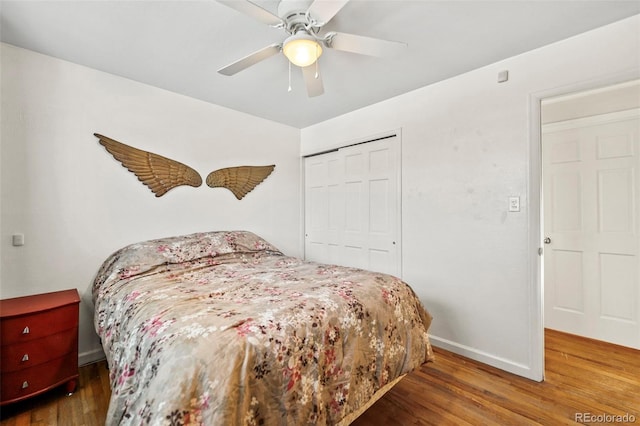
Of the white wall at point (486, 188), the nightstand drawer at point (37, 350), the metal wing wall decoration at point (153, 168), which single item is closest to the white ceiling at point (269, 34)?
the white wall at point (486, 188)

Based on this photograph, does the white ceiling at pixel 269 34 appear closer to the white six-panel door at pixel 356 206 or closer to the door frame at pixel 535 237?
the door frame at pixel 535 237

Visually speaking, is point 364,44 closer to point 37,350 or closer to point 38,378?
point 37,350

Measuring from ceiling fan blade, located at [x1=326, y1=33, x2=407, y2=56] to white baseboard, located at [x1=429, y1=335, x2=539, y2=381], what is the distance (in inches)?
92.4

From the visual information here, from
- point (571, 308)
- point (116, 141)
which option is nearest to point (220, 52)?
point (116, 141)

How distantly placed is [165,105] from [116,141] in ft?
1.89

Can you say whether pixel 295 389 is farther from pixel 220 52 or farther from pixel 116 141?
pixel 116 141

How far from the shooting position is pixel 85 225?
7.66ft

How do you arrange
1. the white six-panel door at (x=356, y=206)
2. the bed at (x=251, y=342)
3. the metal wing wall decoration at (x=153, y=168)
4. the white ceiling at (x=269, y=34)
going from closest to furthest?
the bed at (x=251, y=342) < the white ceiling at (x=269, y=34) < the metal wing wall decoration at (x=153, y=168) < the white six-panel door at (x=356, y=206)

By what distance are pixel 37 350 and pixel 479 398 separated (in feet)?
9.22

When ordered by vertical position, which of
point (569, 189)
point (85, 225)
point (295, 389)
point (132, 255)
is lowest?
point (295, 389)

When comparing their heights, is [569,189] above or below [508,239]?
above

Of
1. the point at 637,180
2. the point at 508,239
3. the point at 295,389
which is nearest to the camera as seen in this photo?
the point at 295,389

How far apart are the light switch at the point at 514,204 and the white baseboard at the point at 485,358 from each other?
1.15 meters

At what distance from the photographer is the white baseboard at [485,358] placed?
6.97 feet
